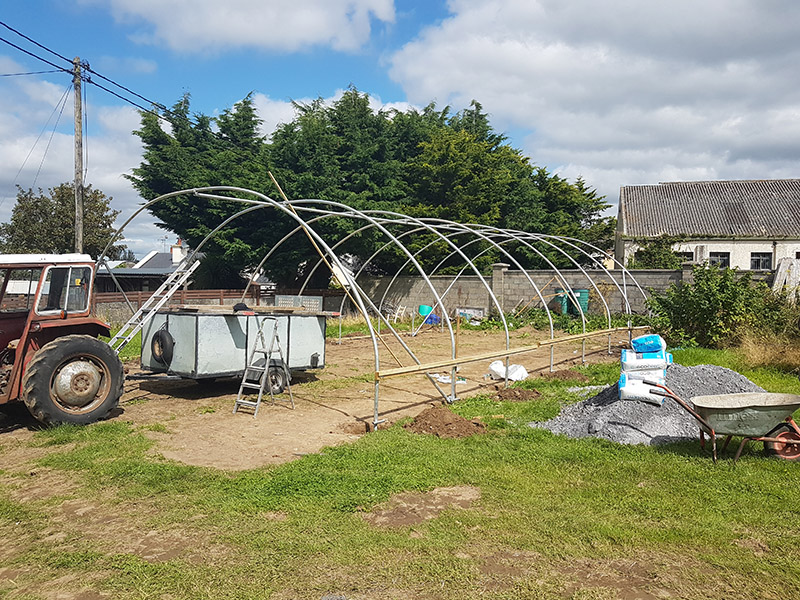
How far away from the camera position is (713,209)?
2895 cm

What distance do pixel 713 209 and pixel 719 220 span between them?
119cm

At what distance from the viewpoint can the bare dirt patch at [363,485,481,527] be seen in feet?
15.6

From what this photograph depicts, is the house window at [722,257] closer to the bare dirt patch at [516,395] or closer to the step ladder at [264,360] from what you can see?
the bare dirt patch at [516,395]

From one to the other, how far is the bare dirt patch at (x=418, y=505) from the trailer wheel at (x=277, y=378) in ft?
16.1

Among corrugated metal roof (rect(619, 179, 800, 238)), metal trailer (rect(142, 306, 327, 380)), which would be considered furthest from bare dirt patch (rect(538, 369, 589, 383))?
corrugated metal roof (rect(619, 179, 800, 238))

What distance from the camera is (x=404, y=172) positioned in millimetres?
27469

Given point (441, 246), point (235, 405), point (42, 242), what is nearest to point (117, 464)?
point (235, 405)

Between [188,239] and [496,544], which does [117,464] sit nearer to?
[496,544]

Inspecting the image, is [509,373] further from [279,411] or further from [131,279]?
[131,279]

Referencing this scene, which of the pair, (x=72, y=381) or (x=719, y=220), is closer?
(x=72, y=381)

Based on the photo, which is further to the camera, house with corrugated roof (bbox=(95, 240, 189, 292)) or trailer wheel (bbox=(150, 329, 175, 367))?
house with corrugated roof (bbox=(95, 240, 189, 292))

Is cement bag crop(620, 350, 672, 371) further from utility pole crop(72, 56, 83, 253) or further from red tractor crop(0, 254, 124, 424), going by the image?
utility pole crop(72, 56, 83, 253)

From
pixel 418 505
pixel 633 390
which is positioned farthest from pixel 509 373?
pixel 418 505

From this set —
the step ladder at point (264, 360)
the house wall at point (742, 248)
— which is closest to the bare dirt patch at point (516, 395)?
the step ladder at point (264, 360)
